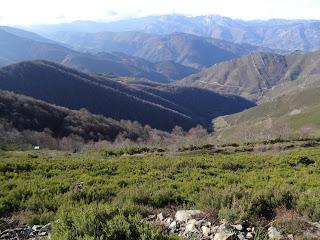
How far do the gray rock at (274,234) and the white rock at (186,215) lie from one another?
1.85 m

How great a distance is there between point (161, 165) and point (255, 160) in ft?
22.4

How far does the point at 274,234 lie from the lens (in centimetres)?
946

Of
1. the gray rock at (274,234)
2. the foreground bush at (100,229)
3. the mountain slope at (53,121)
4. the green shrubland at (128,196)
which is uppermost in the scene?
the foreground bush at (100,229)

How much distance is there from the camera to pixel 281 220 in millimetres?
10344

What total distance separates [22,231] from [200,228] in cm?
406

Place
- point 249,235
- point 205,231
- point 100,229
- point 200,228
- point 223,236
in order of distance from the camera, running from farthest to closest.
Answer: point 200,228
point 205,231
point 249,235
point 223,236
point 100,229

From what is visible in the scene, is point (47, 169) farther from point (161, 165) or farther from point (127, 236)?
point (127, 236)

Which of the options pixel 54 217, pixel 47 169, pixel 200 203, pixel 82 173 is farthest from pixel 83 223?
pixel 47 169

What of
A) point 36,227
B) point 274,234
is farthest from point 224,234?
point 36,227

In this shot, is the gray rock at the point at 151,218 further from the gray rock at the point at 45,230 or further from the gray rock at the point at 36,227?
the gray rock at the point at 36,227

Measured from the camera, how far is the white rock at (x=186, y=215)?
10.6 meters

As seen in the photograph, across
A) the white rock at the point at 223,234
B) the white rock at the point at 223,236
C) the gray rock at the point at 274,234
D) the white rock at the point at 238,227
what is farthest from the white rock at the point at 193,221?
the gray rock at the point at 274,234

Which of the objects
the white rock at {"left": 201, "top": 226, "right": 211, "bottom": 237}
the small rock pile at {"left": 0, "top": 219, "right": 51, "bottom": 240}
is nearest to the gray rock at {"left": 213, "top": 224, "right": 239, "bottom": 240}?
the white rock at {"left": 201, "top": 226, "right": 211, "bottom": 237}

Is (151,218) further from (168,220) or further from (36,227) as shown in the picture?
(36,227)
